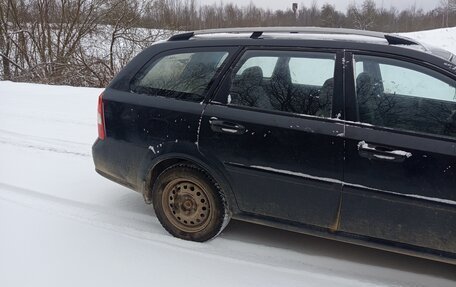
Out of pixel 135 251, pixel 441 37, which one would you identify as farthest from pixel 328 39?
pixel 441 37

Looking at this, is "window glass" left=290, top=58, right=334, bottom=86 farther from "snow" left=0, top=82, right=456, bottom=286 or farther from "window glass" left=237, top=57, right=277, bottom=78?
"snow" left=0, top=82, right=456, bottom=286

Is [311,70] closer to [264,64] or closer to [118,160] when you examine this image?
[264,64]

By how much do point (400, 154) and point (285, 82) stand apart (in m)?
0.95

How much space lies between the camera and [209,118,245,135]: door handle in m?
3.05

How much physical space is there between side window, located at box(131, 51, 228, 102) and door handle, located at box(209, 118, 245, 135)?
25 centimetres

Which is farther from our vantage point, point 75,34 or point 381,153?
point 75,34

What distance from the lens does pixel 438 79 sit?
2691 millimetres

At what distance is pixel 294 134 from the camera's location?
2.91 metres

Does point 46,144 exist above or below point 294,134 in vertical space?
below

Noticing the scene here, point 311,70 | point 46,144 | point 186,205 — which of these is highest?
point 311,70

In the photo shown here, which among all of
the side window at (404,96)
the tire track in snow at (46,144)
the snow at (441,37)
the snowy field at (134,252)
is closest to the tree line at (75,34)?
the tire track in snow at (46,144)

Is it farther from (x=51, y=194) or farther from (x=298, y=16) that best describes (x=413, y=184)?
(x=298, y=16)

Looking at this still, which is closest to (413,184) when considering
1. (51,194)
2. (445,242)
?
(445,242)

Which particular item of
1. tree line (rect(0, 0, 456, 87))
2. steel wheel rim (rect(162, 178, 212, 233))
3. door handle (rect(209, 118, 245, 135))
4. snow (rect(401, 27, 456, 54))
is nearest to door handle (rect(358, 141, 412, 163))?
door handle (rect(209, 118, 245, 135))
